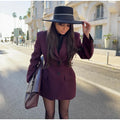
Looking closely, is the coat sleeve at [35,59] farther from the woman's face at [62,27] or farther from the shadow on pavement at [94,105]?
the shadow on pavement at [94,105]

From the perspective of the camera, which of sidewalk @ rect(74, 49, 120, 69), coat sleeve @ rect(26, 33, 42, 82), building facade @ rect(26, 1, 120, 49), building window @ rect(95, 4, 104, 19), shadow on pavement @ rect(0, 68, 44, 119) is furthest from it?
building window @ rect(95, 4, 104, 19)

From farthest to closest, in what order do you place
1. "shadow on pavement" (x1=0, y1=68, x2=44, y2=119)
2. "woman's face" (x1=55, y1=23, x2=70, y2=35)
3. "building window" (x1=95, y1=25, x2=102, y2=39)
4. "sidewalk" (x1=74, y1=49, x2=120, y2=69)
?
"building window" (x1=95, y1=25, x2=102, y2=39) < "sidewalk" (x1=74, y1=49, x2=120, y2=69) < "shadow on pavement" (x1=0, y1=68, x2=44, y2=119) < "woman's face" (x1=55, y1=23, x2=70, y2=35)

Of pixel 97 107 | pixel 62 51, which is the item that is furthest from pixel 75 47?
pixel 97 107

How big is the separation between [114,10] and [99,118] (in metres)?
16.2

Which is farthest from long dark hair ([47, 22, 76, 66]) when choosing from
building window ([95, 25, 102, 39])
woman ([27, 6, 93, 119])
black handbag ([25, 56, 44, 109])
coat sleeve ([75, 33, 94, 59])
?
building window ([95, 25, 102, 39])

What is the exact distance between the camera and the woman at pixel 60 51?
1809mm

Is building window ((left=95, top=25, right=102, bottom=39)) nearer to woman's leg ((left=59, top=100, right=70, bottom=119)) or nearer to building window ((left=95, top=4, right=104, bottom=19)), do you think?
building window ((left=95, top=4, right=104, bottom=19))

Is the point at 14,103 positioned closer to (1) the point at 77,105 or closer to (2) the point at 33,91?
(1) the point at 77,105

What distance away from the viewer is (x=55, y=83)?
190 cm

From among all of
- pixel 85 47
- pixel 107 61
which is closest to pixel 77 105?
pixel 85 47

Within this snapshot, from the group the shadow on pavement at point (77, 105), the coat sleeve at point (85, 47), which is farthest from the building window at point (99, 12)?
the coat sleeve at point (85, 47)

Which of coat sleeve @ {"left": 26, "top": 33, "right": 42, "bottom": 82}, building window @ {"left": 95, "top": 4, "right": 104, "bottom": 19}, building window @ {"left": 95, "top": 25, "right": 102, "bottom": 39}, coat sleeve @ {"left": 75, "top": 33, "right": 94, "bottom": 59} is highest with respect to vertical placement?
building window @ {"left": 95, "top": 4, "right": 104, "bottom": 19}

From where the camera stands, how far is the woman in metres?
1.81

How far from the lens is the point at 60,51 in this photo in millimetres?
1824
